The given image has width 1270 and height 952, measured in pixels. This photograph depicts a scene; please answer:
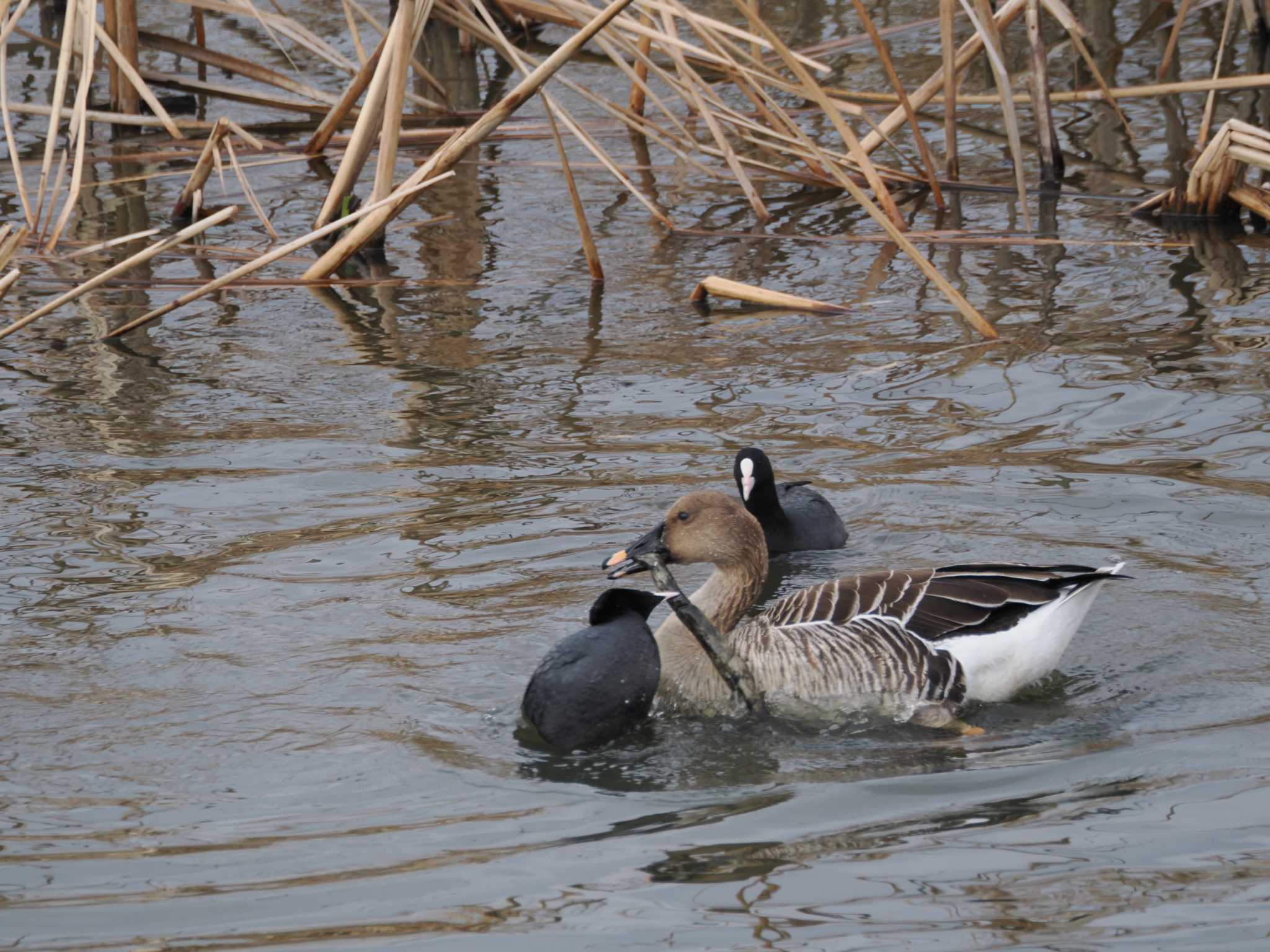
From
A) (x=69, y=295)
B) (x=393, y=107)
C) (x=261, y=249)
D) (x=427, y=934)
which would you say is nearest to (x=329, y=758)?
(x=427, y=934)

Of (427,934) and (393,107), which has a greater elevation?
(393,107)

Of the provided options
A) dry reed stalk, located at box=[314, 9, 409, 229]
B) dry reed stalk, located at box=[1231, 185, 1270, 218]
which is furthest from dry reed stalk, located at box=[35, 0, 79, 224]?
dry reed stalk, located at box=[1231, 185, 1270, 218]

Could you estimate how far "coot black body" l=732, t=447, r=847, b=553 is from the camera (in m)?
7.69

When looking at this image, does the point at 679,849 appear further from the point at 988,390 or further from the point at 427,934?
the point at 988,390

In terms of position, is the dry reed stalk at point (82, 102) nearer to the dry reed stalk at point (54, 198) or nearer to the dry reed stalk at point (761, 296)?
the dry reed stalk at point (54, 198)

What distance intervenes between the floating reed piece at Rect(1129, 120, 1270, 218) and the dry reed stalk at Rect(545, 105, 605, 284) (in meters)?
4.11

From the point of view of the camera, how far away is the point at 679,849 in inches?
189

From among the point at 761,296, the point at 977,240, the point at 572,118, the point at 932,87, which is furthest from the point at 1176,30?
the point at 572,118

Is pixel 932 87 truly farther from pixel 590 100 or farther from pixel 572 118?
pixel 572 118

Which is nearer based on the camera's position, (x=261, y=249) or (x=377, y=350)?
(x=377, y=350)

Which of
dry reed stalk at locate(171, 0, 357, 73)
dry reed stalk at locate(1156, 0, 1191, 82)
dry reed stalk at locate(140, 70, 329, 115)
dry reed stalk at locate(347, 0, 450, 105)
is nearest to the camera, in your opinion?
dry reed stalk at locate(347, 0, 450, 105)

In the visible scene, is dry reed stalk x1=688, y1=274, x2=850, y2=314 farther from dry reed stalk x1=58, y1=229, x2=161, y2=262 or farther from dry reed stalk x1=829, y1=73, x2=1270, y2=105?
dry reed stalk x1=58, y1=229, x2=161, y2=262

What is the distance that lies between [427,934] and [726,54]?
24.0ft

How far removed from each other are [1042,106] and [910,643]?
701cm
